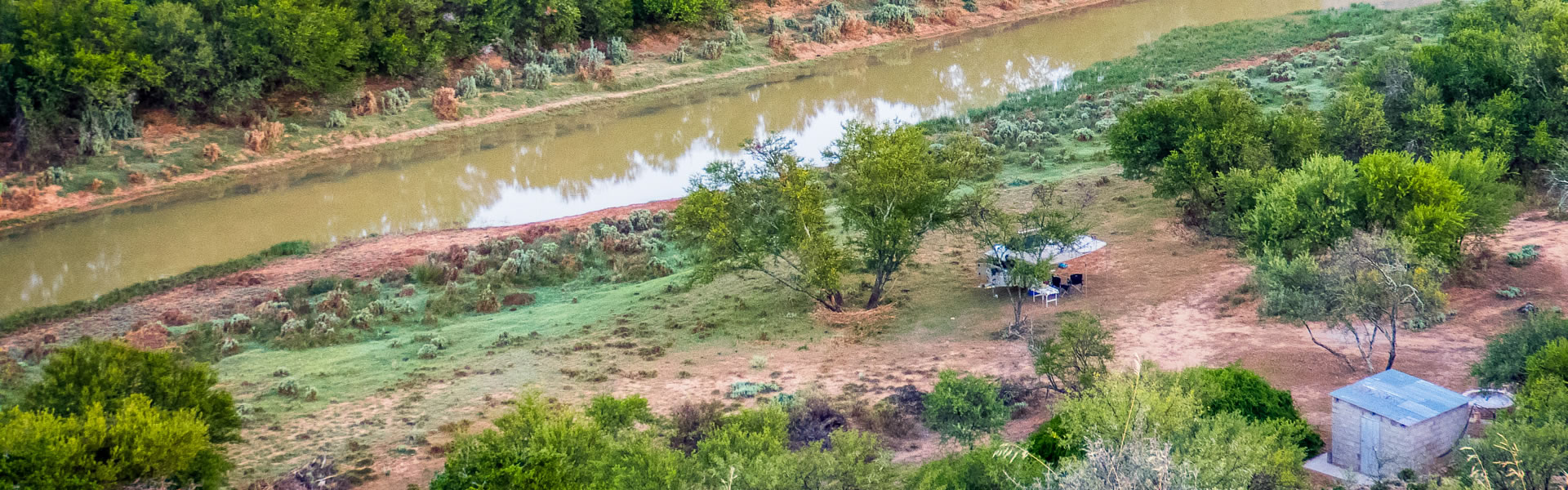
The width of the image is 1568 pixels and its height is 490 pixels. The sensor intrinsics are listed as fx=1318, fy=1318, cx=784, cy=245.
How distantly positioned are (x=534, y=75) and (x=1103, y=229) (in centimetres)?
2209

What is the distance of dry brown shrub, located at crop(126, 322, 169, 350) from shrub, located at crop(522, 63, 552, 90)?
19.1m

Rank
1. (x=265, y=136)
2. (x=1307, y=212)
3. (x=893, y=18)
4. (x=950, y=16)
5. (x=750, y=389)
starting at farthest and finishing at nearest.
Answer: (x=950, y=16)
(x=893, y=18)
(x=265, y=136)
(x=1307, y=212)
(x=750, y=389)

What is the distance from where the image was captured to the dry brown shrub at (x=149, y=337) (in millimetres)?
23438

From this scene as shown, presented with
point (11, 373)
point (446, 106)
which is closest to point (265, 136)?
point (446, 106)

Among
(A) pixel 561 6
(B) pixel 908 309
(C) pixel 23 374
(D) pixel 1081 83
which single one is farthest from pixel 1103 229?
(A) pixel 561 6

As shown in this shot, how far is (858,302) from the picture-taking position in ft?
77.3

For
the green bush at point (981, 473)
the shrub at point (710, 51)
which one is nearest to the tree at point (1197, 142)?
the green bush at point (981, 473)

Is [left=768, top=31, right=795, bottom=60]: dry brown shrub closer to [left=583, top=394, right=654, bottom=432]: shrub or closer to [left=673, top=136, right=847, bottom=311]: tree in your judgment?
[left=673, top=136, right=847, bottom=311]: tree

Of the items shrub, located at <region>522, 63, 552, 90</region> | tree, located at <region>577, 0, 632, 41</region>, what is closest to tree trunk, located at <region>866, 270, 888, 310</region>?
shrub, located at <region>522, 63, 552, 90</region>

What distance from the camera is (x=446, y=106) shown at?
1560 inches

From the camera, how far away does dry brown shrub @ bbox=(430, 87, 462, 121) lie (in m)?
39.6

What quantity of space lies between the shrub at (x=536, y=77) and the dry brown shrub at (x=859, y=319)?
21663 mm

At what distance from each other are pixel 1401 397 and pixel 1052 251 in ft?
25.9

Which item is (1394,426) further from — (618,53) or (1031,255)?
(618,53)
